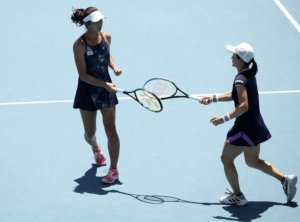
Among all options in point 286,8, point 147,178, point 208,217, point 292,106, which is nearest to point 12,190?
point 147,178

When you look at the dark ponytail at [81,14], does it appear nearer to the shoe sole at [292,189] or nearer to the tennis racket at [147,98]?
the tennis racket at [147,98]

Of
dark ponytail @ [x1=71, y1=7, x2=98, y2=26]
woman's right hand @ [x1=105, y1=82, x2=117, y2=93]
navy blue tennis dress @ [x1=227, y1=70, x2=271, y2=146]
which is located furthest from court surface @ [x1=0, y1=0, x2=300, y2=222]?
dark ponytail @ [x1=71, y1=7, x2=98, y2=26]

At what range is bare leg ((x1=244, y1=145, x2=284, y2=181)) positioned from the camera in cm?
649

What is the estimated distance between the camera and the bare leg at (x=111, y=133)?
685 cm

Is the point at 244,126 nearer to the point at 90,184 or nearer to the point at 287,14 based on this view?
the point at 90,184

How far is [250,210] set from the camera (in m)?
6.59

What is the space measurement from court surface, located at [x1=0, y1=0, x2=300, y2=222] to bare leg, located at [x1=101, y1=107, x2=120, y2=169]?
271 millimetres

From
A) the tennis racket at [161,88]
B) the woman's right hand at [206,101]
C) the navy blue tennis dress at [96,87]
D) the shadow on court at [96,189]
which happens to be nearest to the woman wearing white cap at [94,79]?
the navy blue tennis dress at [96,87]

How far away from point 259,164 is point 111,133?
1.45 meters

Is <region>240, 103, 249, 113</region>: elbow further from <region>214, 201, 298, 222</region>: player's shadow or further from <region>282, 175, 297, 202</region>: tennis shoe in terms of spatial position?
<region>214, 201, 298, 222</region>: player's shadow

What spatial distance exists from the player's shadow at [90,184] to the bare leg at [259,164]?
1.33 meters

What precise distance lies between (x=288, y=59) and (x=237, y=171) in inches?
106

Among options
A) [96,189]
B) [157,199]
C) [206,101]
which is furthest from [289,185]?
[96,189]

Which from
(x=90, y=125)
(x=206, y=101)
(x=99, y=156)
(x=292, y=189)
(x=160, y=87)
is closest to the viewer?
(x=206, y=101)
